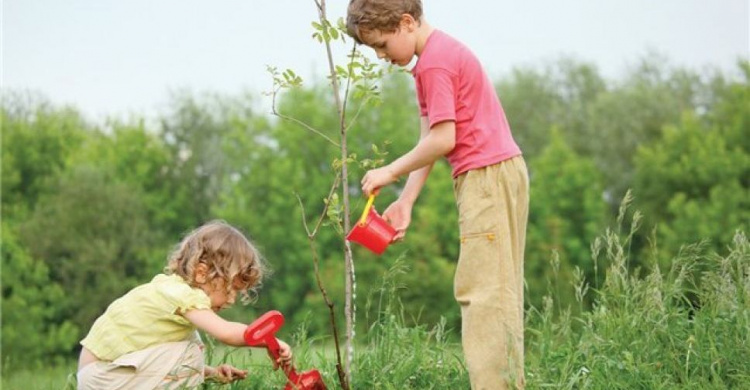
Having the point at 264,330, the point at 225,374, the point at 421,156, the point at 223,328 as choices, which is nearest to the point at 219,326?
the point at 223,328

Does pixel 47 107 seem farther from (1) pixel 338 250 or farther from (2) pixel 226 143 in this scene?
(1) pixel 338 250

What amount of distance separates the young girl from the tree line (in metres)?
31.1

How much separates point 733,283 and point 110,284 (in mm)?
34182

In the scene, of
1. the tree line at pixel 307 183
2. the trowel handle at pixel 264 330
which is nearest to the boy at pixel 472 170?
the trowel handle at pixel 264 330

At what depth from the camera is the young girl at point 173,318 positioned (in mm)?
3764

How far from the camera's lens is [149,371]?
12.4 ft

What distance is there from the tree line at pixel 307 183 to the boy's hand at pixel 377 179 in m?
31.2

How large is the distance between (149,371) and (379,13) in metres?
1.39

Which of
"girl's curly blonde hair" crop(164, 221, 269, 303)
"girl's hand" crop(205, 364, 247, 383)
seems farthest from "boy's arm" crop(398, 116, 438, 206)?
"girl's hand" crop(205, 364, 247, 383)

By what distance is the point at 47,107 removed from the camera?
41594mm

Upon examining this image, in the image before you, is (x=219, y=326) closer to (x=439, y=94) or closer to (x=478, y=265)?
(x=478, y=265)

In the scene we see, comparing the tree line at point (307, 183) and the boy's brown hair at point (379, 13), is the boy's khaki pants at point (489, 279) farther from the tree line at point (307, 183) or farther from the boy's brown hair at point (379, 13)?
the tree line at point (307, 183)

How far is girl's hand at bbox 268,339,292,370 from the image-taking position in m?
3.71

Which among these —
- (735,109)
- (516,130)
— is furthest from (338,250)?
(735,109)
